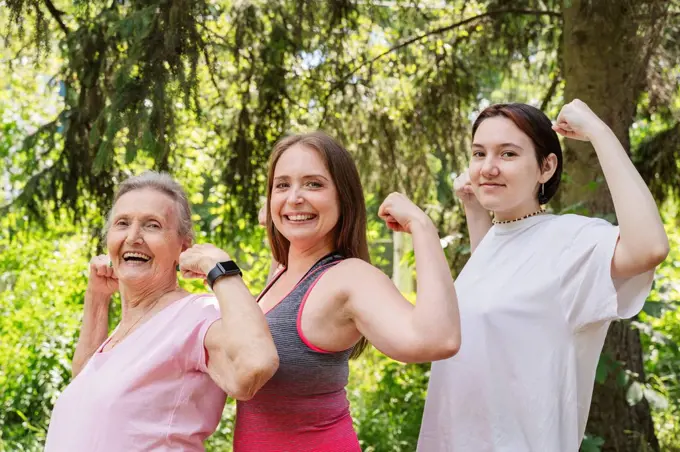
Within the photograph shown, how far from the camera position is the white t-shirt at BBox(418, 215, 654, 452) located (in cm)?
207

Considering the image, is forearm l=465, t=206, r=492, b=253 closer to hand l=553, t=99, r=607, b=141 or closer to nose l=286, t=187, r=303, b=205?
hand l=553, t=99, r=607, b=141

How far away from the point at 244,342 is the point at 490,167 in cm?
86

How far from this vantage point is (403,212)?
2035mm

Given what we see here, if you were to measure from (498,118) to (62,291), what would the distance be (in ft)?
21.0

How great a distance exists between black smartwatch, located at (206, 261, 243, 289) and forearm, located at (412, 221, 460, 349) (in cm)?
45

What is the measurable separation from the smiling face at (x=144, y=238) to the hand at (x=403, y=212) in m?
0.65

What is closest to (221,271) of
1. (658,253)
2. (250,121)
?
(658,253)

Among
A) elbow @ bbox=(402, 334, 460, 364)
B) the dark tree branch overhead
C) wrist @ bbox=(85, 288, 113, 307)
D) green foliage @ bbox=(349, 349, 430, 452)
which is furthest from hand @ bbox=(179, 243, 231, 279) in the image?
green foliage @ bbox=(349, 349, 430, 452)

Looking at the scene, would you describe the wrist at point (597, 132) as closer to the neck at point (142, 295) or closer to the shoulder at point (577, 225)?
the shoulder at point (577, 225)

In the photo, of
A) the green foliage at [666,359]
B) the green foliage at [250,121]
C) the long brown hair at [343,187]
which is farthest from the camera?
the green foliage at [666,359]

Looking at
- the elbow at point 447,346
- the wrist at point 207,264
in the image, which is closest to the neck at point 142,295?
the wrist at point 207,264

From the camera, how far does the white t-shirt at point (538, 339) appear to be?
2074 mm

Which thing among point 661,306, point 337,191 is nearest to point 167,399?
point 337,191

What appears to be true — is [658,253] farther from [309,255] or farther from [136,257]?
[136,257]
